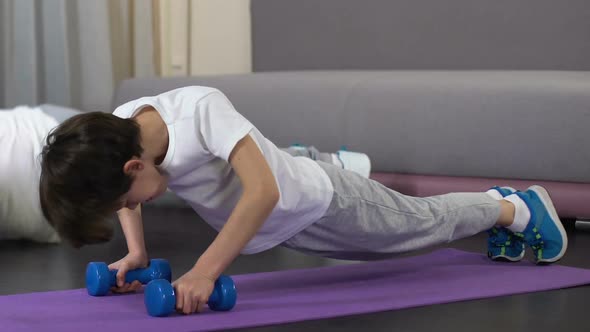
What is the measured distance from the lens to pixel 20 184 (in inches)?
84.0

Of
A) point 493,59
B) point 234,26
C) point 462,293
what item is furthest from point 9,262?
point 234,26

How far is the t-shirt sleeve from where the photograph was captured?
53.8 inches

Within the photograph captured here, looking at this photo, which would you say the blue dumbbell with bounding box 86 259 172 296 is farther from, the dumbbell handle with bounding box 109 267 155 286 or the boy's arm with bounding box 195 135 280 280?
the boy's arm with bounding box 195 135 280 280

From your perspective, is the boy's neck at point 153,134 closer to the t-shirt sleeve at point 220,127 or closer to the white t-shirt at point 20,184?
the t-shirt sleeve at point 220,127

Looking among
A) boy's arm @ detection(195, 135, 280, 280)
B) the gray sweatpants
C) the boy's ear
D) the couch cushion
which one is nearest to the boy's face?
the boy's ear

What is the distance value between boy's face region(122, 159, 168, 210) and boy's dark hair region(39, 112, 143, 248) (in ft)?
0.04

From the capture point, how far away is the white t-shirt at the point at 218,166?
139cm

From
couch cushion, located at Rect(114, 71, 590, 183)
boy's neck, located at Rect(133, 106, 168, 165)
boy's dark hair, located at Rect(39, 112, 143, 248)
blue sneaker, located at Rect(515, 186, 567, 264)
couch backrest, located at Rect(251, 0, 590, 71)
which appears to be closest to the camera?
boy's dark hair, located at Rect(39, 112, 143, 248)

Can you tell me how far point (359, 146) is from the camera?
8.54 feet

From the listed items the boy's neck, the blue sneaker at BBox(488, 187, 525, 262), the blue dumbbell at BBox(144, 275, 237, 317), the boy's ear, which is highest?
the boy's neck

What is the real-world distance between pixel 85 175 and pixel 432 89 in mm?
1409

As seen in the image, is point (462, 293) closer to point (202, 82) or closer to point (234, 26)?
point (202, 82)

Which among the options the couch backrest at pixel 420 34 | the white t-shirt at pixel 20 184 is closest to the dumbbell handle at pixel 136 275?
the white t-shirt at pixel 20 184

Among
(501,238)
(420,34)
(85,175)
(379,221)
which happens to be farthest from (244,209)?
(420,34)
